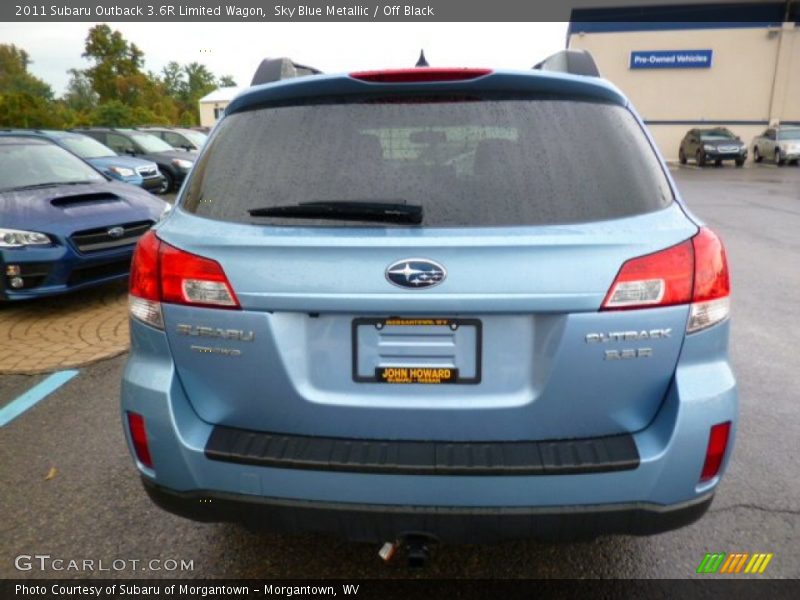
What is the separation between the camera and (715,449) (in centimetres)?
188

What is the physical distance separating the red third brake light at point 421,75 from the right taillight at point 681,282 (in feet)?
2.63

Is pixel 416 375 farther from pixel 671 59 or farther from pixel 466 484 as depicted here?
pixel 671 59

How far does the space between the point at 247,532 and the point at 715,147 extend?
30.0 metres

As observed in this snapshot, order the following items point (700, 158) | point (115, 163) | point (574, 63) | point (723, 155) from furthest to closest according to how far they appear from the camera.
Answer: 1. point (700, 158)
2. point (723, 155)
3. point (115, 163)
4. point (574, 63)

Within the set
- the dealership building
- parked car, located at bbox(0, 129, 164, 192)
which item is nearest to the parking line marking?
parked car, located at bbox(0, 129, 164, 192)

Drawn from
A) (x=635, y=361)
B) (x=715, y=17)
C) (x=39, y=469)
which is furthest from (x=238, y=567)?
(x=715, y=17)

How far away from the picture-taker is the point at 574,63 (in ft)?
8.19

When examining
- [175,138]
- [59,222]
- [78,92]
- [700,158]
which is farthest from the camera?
[78,92]

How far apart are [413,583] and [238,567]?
691mm

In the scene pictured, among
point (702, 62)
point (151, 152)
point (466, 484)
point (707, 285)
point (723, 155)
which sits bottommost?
point (723, 155)

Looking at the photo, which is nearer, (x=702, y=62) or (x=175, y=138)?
(x=175, y=138)

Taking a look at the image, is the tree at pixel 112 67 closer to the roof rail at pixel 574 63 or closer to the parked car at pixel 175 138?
the parked car at pixel 175 138

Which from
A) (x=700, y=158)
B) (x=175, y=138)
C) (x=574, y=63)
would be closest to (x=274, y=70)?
(x=574, y=63)

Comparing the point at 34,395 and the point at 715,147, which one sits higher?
the point at 34,395
